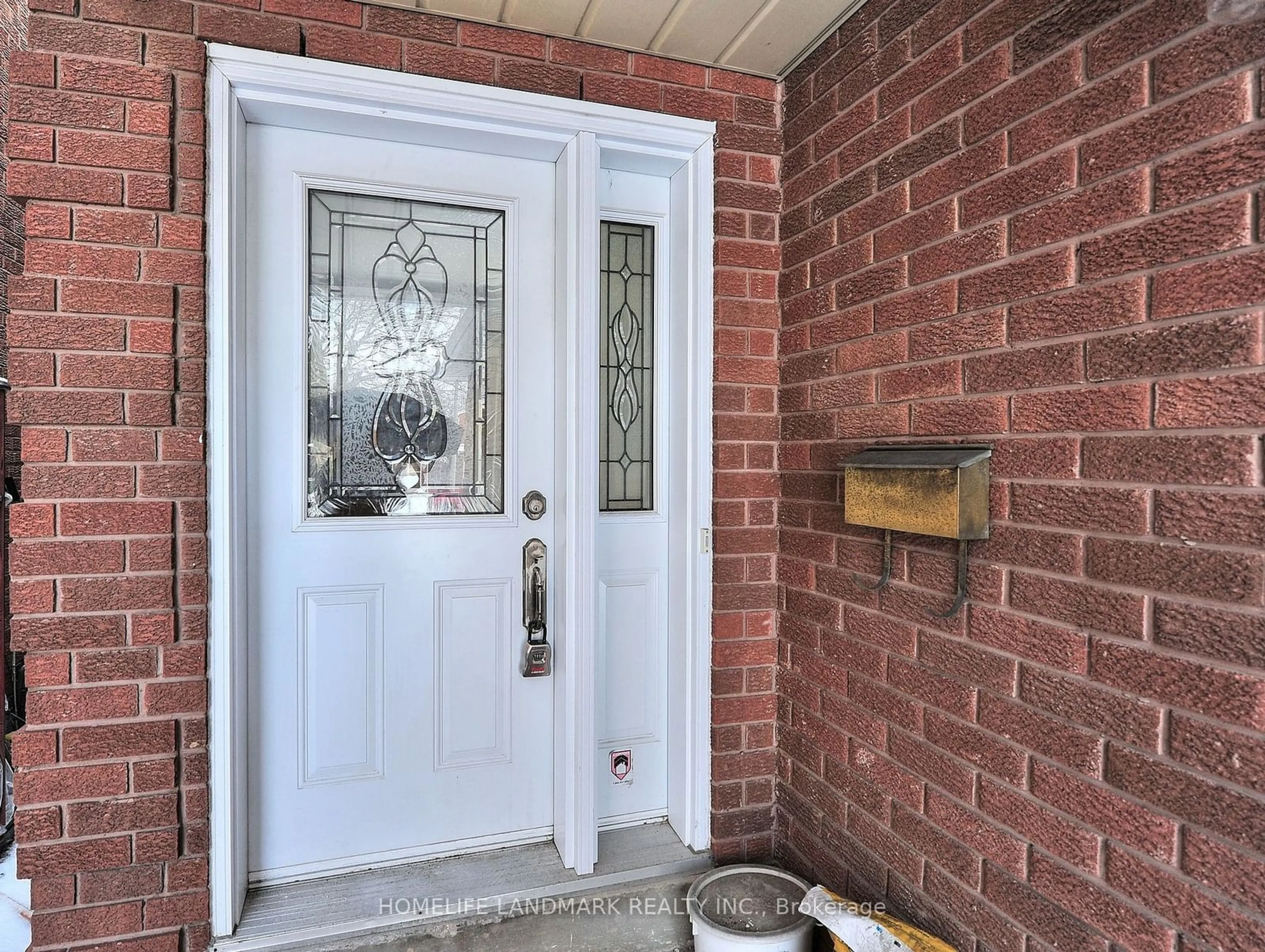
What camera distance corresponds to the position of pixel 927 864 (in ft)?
4.85

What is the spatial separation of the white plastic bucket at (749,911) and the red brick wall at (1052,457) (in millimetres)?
144

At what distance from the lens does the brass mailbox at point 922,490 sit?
1310 mm

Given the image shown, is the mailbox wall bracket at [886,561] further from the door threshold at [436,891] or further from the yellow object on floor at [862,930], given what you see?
the door threshold at [436,891]

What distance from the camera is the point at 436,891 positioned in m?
1.80

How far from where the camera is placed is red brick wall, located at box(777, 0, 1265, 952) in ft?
3.16

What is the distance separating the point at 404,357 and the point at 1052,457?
1544mm

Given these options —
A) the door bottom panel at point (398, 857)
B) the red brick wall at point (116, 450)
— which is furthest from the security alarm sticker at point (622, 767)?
the red brick wall at point (116, 450)

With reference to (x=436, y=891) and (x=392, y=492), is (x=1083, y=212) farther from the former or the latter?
(x=436, y=891)

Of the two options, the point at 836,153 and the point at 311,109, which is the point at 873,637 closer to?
the point at 836,153

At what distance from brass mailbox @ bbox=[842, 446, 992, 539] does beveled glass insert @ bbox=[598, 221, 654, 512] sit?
67cm

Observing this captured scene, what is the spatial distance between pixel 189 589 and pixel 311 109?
1.19 metres

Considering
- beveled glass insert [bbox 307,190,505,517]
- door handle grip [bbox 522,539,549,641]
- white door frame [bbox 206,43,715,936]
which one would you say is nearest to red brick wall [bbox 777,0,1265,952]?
white door frame [bbox 206,43,715,936]

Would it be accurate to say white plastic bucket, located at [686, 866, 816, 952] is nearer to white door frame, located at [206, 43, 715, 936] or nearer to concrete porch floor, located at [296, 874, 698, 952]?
concrete porch floor, located at [296, 874, 698, 952]

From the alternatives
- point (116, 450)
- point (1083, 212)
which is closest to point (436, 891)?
point (116, 450)
